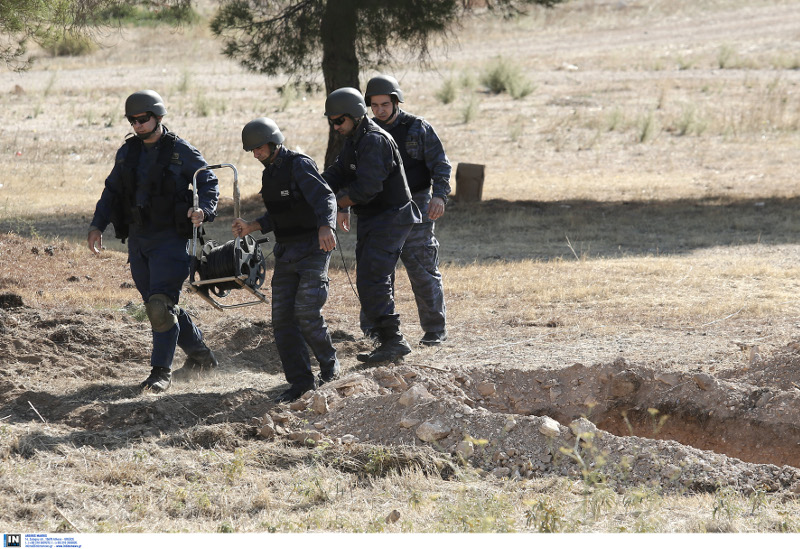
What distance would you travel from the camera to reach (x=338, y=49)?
14.6m

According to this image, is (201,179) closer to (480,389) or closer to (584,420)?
(480,389)

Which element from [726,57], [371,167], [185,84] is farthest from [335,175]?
[726,57]

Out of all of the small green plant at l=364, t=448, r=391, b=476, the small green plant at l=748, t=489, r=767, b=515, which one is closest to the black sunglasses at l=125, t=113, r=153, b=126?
the small green plant at l=364, t=448, r=391, b=476

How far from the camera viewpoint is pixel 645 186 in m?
17.1

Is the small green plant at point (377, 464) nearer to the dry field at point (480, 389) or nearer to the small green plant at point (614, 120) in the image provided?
the dry field at point (480, 389)

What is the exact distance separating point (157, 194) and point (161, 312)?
72 cm

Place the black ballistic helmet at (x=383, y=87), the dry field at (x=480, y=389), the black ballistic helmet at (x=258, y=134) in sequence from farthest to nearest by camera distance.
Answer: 1. the black ballistic helmet at (x=383, y=87)
2. the black ballistic helmet at (x=258, y=134)
3. the dry field at (x=480, y=389)

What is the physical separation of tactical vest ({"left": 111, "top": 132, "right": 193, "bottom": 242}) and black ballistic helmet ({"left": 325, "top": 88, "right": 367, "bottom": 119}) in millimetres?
991

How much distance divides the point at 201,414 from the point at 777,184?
44.2 ft

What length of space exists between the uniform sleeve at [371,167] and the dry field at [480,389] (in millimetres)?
1130

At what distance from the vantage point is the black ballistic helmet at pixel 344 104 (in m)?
6.25

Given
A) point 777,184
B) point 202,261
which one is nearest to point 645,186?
point 777,184

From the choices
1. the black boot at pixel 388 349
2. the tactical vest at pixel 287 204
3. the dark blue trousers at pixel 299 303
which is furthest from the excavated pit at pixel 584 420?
the tactical vest at pixel 287 204

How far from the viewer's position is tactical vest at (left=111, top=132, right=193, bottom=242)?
246 inches
